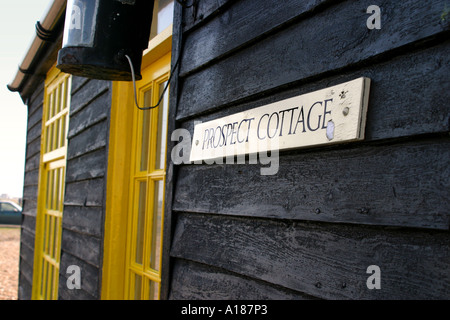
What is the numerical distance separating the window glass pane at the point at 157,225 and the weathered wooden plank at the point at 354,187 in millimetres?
930

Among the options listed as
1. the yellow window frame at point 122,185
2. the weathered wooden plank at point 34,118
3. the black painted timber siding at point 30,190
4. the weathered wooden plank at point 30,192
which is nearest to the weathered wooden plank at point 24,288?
the black painted timber siding at point 30,190

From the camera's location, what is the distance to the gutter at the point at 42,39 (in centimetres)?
376

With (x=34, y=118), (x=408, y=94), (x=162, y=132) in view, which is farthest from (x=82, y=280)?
(x=34, y=118)

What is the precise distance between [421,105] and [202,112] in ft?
2.80

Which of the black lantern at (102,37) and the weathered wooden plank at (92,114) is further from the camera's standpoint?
the weathered wooden plank at (92,114)

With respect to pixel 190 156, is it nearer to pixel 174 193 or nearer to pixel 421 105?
pixel 174 193

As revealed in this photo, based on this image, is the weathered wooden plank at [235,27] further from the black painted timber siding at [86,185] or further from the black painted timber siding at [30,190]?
the black painted timber siding at [30,190]

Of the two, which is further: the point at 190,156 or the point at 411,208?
the point at 190,156

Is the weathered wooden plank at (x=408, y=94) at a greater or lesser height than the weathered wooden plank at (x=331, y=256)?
greater

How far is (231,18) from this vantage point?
146 cm

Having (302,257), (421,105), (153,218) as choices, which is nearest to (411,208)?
(421,105)

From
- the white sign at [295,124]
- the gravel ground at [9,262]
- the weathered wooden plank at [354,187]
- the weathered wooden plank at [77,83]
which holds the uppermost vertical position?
the weathered wooden plank at [77,83]

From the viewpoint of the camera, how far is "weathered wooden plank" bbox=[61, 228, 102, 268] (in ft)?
8.83

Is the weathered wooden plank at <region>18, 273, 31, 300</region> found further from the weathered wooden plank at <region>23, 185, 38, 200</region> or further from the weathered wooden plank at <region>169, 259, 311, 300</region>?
the weathered wooden plank at <region>169, 259, 311, 300</region>
